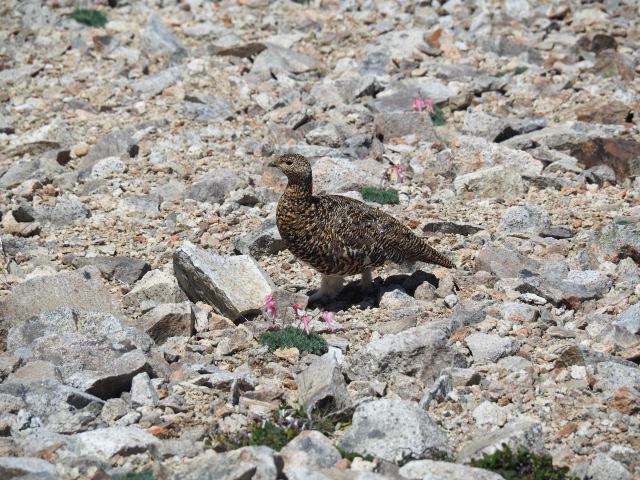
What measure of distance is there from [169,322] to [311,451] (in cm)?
288

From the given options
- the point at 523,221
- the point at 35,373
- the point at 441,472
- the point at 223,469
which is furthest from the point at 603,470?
the point at 523,221

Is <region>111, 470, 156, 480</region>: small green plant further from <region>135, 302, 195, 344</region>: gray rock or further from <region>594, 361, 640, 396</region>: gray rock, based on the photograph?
<region>594, 361, 640, 396</region>: gray rock

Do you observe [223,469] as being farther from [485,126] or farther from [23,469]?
[485,126]

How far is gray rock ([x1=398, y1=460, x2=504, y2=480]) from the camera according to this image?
6222 mm

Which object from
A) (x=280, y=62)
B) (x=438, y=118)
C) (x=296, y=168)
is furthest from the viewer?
(x=280, y=62)

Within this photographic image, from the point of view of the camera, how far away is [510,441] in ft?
22.0

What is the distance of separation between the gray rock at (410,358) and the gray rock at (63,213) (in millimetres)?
5892

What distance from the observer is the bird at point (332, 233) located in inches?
374

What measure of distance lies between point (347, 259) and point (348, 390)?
1.91 meters

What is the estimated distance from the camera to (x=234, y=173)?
535 inches

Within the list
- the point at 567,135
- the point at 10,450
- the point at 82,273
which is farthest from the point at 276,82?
the point at 10,450

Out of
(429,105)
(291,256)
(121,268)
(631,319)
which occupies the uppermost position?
(631,319)

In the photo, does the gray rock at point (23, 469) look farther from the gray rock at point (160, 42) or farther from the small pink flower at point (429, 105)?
the gray rock at point (160, 42)

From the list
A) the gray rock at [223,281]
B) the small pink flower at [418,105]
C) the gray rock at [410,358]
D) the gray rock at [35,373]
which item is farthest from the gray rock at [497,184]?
the gray rock at [35,373]
